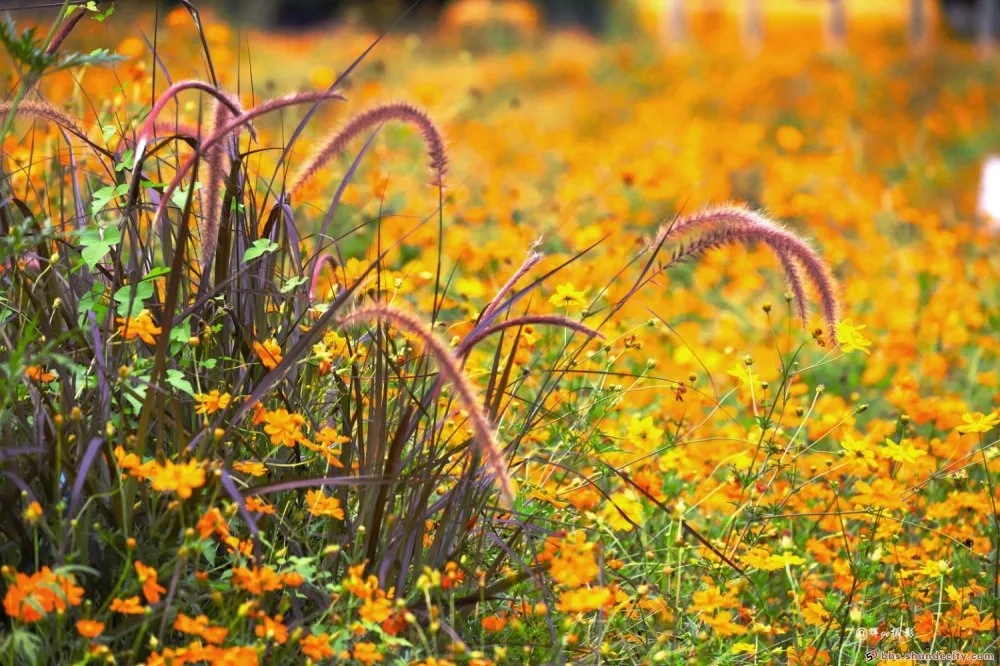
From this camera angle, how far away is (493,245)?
12.9ft

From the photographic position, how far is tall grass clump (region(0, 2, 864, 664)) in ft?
6.28

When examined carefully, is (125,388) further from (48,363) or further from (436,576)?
(436,576)

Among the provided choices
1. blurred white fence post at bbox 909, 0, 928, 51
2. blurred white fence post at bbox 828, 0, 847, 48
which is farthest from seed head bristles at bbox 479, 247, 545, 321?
blurred white fence post at bbox 909, 0, 928, 51

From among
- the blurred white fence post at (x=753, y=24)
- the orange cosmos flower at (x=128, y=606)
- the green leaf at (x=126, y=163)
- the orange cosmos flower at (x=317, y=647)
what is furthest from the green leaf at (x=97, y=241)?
the blurred white fence post at (x=753, y=24)

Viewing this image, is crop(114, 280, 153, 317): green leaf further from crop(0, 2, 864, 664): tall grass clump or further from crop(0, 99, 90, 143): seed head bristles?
crop(0, 99, 90, 143): seed head bristles

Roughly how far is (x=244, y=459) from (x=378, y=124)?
66 centimetres

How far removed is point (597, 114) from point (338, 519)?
9658 millimetres

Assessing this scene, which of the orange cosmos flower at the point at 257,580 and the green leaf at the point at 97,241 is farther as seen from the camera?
the green leaf at the point at 97,241

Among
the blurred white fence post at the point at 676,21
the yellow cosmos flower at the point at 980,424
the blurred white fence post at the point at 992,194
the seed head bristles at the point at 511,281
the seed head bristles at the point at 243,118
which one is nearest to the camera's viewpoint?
the seed head bristles at the point at 243,118

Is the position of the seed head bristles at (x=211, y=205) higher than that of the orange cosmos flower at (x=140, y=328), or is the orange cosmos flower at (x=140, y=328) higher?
the seed head bristles at (x=211, y=205)

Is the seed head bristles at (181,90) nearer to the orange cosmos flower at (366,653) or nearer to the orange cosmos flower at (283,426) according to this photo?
the orange cosmos flower at (283,426)

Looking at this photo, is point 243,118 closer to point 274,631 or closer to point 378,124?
point 378,124

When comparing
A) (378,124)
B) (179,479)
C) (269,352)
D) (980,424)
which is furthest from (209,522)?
(980,424)

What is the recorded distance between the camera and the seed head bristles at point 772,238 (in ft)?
7.48
